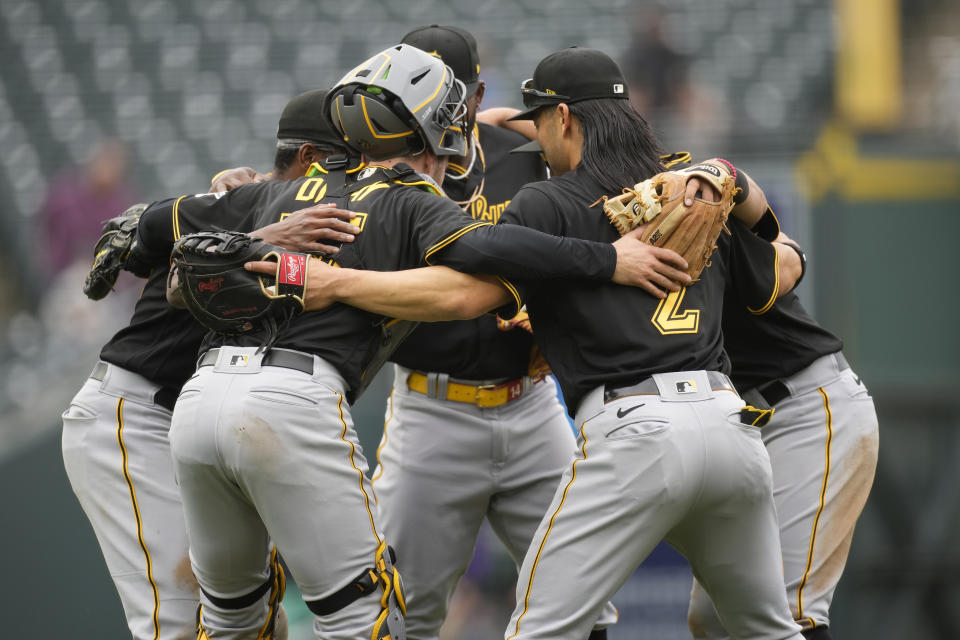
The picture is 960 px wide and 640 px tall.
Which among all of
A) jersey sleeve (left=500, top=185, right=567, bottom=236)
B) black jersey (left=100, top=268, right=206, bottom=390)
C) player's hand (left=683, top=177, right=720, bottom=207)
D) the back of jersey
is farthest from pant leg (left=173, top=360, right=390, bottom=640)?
player's hand (left=683, top=177, right=720, bottom=207)

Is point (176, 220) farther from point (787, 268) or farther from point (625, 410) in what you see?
point (787, 268)

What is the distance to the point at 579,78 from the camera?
12.3 feet

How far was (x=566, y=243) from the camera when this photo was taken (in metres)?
3.51

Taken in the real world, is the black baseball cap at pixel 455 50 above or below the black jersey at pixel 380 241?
above

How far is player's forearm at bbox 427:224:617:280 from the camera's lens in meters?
3.47

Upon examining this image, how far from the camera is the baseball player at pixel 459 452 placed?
14.3 ft

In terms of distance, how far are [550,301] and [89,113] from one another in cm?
995

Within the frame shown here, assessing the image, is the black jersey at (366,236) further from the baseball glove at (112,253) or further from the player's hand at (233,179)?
the baseball glove at (112,253)

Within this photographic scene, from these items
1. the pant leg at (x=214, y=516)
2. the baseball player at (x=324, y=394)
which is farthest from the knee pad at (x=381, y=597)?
the pant leg at (x=214, y=516)

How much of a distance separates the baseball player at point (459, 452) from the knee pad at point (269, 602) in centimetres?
50

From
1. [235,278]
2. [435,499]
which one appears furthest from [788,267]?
[235,278]

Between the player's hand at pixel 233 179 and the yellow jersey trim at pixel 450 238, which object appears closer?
the yellow jersey trim at pixel 450 238

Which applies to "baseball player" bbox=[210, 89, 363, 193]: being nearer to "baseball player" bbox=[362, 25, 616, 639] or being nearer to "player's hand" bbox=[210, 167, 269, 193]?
"player's hand" bbox=[210, 167, 269, 193]

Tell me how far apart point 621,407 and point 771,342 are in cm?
95
